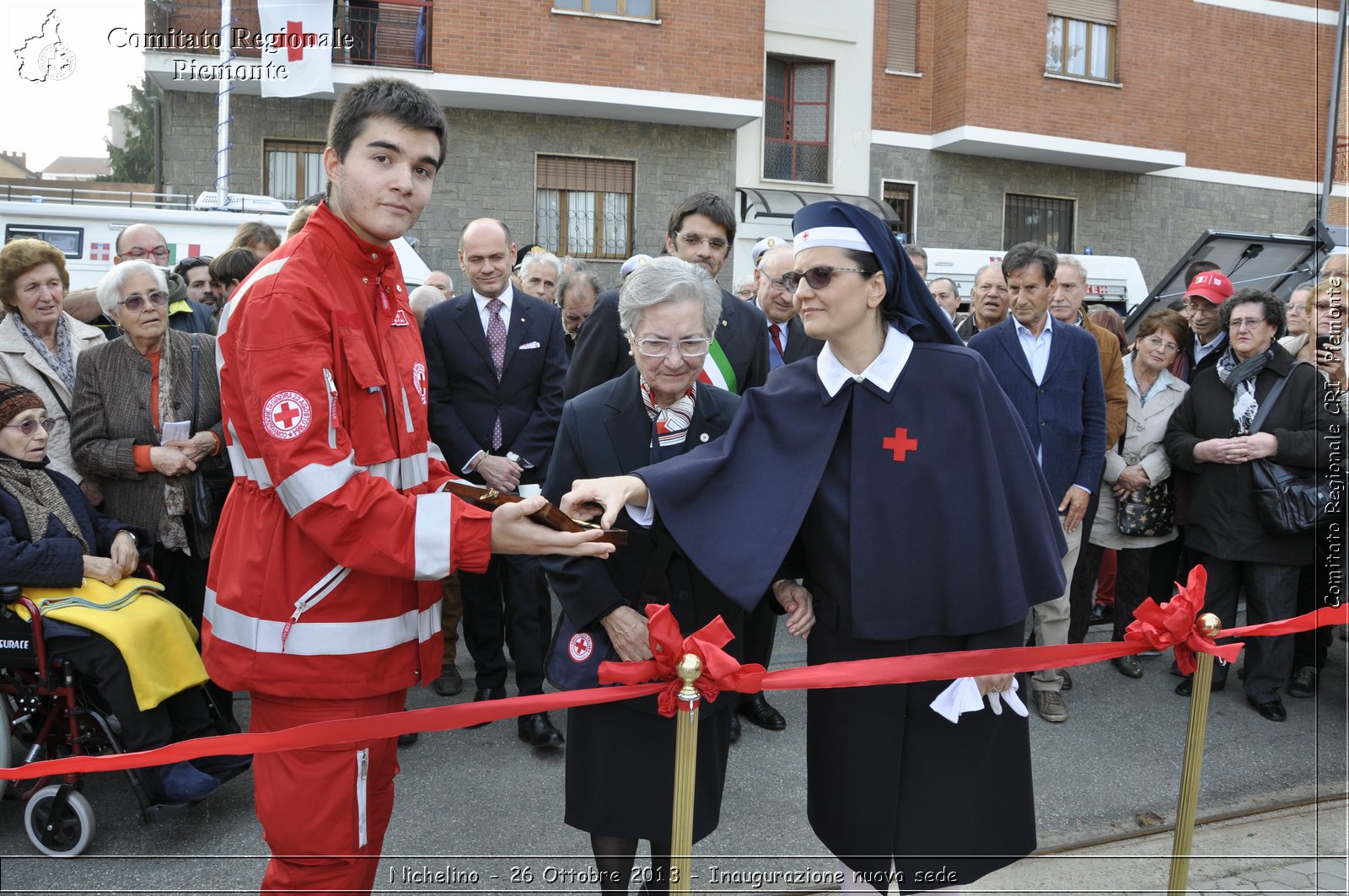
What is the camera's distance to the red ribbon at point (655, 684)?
2.43 metres

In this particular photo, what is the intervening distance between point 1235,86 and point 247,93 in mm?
19901

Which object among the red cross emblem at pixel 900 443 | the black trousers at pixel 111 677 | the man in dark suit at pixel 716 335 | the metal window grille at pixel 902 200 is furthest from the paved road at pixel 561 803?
the metal window grille at pixel 902 200

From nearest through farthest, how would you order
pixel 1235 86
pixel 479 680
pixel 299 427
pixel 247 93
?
pixel 299 427
pixel 479 680
pixel 247 93
pixel 1235 86

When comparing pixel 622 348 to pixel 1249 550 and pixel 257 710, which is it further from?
pixel 1249 550

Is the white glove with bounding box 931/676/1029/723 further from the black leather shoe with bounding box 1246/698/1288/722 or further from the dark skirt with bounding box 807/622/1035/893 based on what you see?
the black leather shoe with bounding box 1246/698/1288/722

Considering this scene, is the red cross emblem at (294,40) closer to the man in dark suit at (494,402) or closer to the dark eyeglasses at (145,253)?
the dark eyeglasses at (145,253)

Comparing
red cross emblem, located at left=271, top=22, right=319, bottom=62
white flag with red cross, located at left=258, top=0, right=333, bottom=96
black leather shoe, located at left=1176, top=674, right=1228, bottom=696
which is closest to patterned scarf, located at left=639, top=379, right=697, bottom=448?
black leather shoe, located at left=1176, top=674, right=1228, bottom=696

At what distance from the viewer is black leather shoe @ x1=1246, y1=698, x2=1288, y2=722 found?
18.5ft

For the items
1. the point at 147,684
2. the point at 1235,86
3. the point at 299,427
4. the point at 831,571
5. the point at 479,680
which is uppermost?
the point at 1235,86

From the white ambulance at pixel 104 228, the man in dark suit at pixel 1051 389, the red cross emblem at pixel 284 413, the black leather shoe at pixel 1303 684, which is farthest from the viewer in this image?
the white ambulance at pixel 104 228

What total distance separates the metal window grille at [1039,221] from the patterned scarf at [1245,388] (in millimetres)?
16234

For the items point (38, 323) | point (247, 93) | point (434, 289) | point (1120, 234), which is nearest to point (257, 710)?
point (38, 323)

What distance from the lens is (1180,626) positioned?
10.00 feet

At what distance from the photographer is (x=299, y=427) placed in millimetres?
2293
